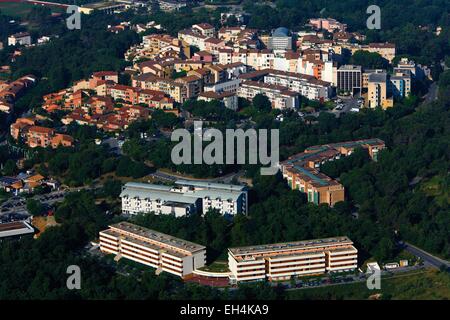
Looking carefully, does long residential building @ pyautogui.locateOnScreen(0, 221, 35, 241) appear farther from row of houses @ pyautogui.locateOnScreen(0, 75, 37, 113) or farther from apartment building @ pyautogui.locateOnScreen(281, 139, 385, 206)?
row of houses @ pyautogui.locateOnScreen(0, 75, 37, 113)

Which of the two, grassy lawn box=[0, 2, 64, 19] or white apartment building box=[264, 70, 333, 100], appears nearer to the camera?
white apartment building box=[264, 70, 333, 100]

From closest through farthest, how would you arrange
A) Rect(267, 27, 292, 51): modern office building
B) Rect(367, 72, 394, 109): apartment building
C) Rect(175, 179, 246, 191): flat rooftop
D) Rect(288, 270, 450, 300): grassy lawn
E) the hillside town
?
Rect(288, 270, 450, 300): grassy lawn
the hillside town
Rect(175, 179, 246, 191): flat rooftop
Rect(367, 72, 394, 109): apartment building
Rect(267, 27, 292, 51): modern office building

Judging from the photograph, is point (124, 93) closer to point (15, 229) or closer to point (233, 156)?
point (233, 156)

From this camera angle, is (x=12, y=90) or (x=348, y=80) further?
(x=12, y=90)

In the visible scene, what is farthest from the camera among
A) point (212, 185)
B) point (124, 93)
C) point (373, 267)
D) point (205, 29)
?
point (205, 29)

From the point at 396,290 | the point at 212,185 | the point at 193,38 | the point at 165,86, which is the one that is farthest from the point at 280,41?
the point at 396,290

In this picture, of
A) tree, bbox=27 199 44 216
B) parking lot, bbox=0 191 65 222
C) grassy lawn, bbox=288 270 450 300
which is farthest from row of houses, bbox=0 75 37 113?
grassy lawn, bbox=288 270 450 300
